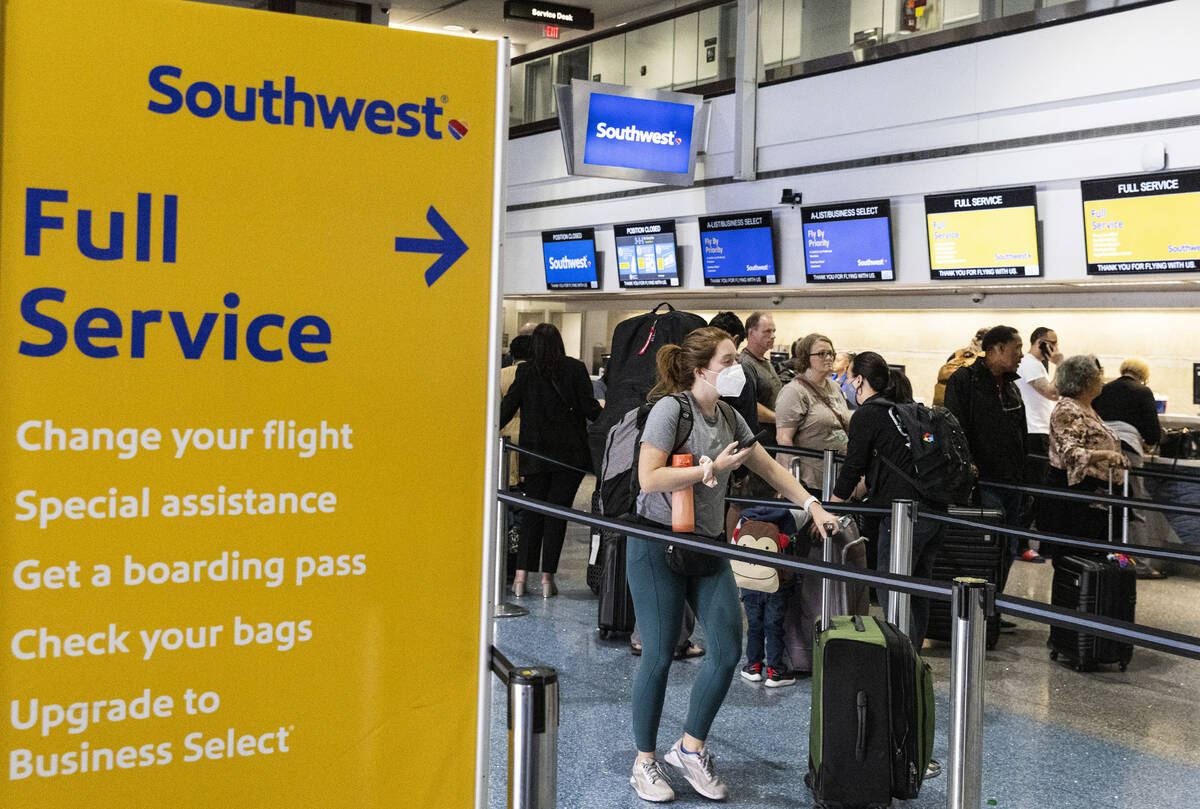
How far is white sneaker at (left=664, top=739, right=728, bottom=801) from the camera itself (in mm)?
3799

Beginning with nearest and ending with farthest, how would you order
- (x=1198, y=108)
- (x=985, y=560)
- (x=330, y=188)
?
(x=330, y=188)
(x=985, y=560)
(x=1198, y=108)

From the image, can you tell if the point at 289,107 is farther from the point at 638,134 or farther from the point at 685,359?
the point at 638,134

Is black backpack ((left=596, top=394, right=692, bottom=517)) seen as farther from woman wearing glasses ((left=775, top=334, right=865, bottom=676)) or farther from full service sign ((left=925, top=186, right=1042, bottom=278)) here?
full service sign ((left=925, top=186, right=1042, bottom=278))

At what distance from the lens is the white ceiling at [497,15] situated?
1378 centimetres

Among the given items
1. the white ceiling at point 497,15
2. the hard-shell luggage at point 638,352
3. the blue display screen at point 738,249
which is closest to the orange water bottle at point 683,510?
the hard-shell luggage at point 638,352

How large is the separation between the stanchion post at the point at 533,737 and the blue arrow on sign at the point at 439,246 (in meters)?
0.60

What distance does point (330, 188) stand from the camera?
4.99ft

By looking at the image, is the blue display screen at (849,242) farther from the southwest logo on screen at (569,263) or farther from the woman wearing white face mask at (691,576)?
the woman wearing white face mask at (691,576)

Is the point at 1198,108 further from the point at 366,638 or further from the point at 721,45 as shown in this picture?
the point at 366,638

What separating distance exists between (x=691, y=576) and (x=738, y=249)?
7882 millimetres

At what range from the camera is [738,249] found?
11289 mm

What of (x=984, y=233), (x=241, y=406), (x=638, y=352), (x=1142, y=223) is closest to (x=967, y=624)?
(x=241, y=406)

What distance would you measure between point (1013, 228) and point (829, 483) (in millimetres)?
3714

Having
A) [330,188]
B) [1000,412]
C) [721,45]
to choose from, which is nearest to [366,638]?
[330,188]
